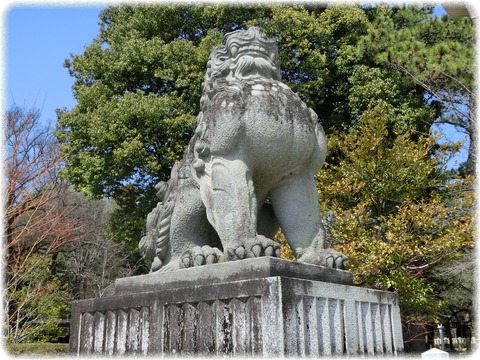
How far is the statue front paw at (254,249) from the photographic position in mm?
3232

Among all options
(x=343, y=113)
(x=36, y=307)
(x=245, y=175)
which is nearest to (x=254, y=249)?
(x=245, y=175)

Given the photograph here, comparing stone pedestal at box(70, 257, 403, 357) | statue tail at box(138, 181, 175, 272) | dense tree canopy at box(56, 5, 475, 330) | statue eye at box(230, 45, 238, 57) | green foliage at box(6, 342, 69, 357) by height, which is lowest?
green foliage at box(6, 342, 69, 357)

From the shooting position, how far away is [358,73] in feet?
44.5

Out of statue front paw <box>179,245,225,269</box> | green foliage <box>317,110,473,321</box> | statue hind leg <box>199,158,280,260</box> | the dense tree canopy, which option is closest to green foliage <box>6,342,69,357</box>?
the dense tree canopy

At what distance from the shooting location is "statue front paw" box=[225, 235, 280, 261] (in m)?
3.23

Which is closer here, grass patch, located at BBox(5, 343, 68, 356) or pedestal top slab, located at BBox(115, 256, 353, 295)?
pedestal top slab, located at BBox(115, 256, 353, 295)

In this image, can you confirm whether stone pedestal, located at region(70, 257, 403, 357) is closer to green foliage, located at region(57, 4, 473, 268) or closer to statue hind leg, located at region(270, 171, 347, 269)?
statue hind leg, located at region(270, 171, 347, 269)

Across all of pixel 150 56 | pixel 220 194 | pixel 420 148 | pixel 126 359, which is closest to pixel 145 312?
pixel 126 359

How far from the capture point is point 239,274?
10.4ft

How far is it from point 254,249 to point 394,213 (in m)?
9.83

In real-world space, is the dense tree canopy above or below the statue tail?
above

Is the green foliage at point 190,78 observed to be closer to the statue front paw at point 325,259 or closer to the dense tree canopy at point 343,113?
the dense tree canopy at point 343,113

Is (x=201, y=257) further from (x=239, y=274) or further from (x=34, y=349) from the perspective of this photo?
(x=34, y=349)

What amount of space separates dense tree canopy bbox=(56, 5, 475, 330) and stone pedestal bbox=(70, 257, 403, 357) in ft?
23.4
